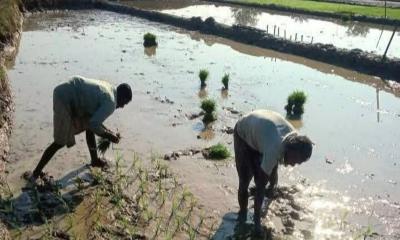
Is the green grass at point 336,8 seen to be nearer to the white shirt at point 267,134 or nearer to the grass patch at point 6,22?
the grass patch at point 6,22

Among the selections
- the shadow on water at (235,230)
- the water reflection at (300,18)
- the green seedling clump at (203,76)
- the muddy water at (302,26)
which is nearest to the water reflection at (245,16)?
the muddy water at (302,26)

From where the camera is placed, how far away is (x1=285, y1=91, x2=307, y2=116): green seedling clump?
10.1 m

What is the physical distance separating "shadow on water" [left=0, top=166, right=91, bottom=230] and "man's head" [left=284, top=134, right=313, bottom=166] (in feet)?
8.51

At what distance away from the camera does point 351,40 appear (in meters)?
19.5

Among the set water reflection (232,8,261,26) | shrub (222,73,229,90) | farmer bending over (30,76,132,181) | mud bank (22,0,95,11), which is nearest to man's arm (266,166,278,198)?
farmer bending over (30,76,132,181)

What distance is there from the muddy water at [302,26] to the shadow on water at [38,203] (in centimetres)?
1299

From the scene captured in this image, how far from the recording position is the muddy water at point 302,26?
18875 millimetres

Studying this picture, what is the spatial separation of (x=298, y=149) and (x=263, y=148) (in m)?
0.50

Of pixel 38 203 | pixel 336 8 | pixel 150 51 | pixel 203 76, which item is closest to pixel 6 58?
pixel 150 51

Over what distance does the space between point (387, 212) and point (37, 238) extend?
430 centimetres

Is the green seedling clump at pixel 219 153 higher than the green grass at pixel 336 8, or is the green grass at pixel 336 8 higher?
the green seedling clump at pixel 219 153

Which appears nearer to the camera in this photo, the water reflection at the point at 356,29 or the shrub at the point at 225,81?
the shrub at the point at 225,81

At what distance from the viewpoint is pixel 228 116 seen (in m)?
9.95

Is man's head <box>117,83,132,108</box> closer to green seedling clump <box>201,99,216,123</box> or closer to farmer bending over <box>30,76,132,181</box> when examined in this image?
farmer bending over <box>30,76,132,181</box>
